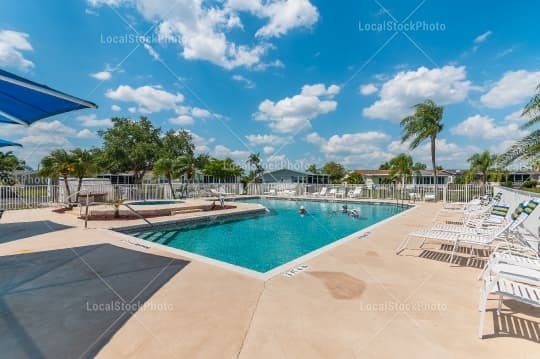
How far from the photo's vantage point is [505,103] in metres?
11.1

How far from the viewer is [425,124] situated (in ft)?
58.4

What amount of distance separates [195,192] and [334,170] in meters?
31.3

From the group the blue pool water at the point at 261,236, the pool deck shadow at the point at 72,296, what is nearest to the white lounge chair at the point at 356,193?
the blue pool water at the point at 261,236

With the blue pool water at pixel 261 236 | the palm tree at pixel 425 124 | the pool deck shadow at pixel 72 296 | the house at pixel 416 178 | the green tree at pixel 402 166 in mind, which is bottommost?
the blue pool water at pixel 261 236

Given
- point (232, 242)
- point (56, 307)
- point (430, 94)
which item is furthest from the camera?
point (430, 94)

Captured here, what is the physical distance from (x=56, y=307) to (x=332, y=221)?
372 inches

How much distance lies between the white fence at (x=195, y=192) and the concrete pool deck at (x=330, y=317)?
9.20 metres

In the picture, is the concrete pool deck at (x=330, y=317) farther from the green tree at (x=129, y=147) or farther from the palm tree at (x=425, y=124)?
the green tree at (x=129, y=147)

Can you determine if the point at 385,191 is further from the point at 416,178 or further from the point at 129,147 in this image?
the point at 129,147

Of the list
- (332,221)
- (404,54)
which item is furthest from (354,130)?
(332,221)

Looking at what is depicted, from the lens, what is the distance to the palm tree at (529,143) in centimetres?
623

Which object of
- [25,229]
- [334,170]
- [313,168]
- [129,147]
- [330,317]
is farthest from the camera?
[313,168]

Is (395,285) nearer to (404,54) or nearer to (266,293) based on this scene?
(266,293)

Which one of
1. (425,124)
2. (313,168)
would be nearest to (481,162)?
(425,124)
